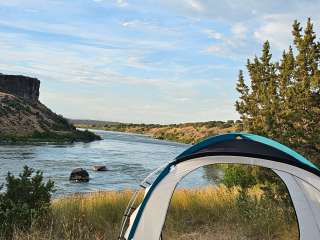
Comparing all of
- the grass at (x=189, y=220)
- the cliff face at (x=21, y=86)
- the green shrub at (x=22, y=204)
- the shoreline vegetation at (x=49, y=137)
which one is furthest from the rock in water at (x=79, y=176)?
the cliff face at (x=21, y=86)

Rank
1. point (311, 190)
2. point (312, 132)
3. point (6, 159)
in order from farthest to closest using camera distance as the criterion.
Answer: point (6, 159), point (312, 132), point (311, 190)

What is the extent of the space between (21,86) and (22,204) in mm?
106278

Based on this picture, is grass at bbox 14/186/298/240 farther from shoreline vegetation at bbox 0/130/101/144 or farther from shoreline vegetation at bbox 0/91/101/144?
shoreline vegetation at bbox 0/91/101/144

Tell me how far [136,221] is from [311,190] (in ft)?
9.59

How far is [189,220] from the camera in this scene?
11.8 m

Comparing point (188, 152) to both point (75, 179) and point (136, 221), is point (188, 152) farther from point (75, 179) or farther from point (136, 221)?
point (75, 179)

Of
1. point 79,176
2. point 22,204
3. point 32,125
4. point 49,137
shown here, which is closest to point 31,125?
point 32,125

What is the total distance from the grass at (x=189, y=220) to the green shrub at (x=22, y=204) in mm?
269

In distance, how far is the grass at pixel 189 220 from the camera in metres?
9.76

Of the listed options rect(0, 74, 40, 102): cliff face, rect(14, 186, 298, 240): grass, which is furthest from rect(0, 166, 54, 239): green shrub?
rect(0, 74, 40, 102): cliff face

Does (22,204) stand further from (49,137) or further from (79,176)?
(49,137)

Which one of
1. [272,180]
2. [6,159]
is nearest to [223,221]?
[272,180]

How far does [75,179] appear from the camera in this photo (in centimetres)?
2864

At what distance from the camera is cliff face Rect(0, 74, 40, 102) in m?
107
